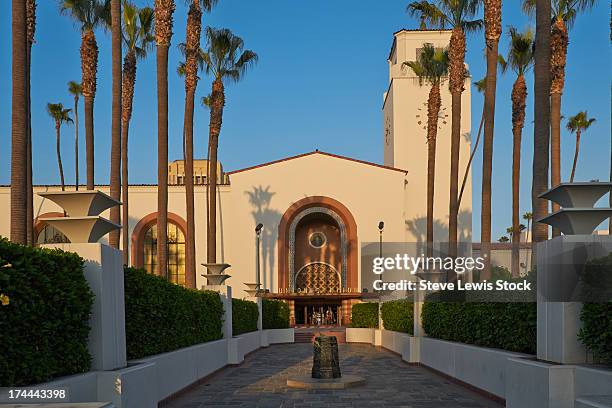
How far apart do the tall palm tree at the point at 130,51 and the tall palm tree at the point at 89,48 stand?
150 centimetres

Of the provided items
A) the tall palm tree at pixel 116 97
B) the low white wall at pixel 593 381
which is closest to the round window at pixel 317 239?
the tall palm tree at pixel 116 97

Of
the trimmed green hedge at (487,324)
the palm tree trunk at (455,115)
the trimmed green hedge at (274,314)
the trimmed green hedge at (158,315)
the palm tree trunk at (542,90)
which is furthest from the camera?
the trimmed green hedge at (274,314)

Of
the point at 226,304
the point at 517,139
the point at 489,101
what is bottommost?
the point at 226,304

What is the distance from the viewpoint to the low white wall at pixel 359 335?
112 feet

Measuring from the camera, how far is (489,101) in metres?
20.4

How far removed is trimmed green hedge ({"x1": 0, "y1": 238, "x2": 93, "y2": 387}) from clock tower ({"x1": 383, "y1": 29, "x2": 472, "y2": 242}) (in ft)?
127

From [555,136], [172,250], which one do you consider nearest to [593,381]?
[555,136]

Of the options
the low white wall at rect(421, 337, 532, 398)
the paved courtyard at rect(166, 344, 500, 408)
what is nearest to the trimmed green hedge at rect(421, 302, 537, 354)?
the low white wall at rect(421, 337, 532, 398)

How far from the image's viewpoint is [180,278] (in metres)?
44.7

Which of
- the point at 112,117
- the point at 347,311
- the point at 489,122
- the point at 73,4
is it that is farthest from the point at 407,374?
the point at 347,311

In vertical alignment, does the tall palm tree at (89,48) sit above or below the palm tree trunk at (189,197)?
above

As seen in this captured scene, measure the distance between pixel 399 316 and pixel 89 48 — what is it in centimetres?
1602

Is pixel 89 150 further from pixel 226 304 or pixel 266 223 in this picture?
pixel 266 223

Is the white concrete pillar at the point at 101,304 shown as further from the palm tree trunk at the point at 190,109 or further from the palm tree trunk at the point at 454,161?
the palm tree trunk at the point at 454,161
